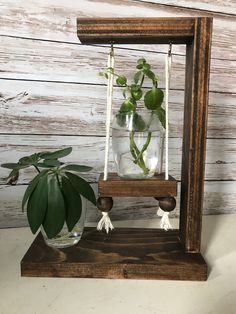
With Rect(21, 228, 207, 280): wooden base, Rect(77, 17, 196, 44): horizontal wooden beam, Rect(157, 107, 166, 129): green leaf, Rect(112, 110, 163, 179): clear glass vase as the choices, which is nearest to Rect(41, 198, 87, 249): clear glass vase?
Rect(21, 228, 207, 280): wooden base

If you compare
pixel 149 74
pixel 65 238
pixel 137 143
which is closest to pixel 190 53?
pixel 149 74

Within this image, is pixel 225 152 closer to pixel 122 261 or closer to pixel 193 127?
pixel 193 127

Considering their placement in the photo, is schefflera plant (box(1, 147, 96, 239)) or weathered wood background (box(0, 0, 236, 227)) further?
weathered wood background (box(0, 0, 236, 227))

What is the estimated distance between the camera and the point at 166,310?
1.46ft

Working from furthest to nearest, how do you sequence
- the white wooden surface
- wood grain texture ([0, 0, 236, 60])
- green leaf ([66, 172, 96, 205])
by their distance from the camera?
wood grain texture ([0, 0, 236, 60]), green leaf ([66, 172, 96, 205]), the white wooden surface

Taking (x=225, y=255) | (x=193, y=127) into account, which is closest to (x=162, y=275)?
(x=225, y=255)

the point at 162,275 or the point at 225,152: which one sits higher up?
the point at 225,152

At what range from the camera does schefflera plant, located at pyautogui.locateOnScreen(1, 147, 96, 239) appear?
519 millimetres

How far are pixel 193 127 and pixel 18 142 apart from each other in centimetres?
45

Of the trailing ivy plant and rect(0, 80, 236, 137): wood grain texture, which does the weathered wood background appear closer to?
rect(0, 80, 236, 137): wood grain texture

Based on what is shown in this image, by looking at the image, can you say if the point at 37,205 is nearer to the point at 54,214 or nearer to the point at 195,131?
the point at 54,214

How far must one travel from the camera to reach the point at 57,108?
769 mm

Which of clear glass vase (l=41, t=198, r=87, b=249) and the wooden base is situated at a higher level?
clear glass vase (l=41, t=198, r=87, b=249)

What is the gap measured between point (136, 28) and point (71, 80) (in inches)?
10.8
